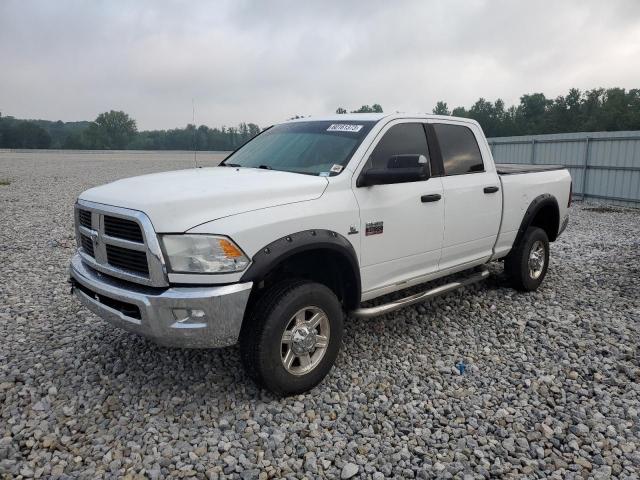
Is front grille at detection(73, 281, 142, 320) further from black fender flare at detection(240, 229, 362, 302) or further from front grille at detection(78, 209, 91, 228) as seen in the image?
black fender flare at detection(240, 229, 362, 302)

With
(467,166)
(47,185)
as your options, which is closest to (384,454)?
(467,166)

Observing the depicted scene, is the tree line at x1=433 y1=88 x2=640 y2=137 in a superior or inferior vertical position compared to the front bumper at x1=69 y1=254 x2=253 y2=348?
superior

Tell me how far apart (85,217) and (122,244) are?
666mm

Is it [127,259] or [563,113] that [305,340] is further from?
[563,113]

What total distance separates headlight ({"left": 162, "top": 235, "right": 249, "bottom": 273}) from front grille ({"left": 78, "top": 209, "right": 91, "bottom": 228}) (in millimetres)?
932

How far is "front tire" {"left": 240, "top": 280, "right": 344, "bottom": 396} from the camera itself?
125 inches

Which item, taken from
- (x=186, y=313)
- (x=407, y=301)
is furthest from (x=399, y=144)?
(x=186, y=313)

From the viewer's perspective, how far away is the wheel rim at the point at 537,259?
5742 millimetres

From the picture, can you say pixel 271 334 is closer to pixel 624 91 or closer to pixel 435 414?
pixel 435 414

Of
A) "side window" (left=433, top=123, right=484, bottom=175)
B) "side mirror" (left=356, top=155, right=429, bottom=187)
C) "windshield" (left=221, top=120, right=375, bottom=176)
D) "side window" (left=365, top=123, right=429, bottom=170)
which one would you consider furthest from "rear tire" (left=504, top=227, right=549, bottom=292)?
"windshield" (left=221, top=120, right=375, bottom=176)

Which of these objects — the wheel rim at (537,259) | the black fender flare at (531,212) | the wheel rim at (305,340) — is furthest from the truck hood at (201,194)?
the wheel rim at (537,259)

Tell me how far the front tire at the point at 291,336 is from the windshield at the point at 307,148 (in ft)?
3.21

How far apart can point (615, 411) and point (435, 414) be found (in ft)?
4.12

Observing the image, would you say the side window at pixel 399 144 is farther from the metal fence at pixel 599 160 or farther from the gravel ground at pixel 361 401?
the metal fence at pixel 599 160
